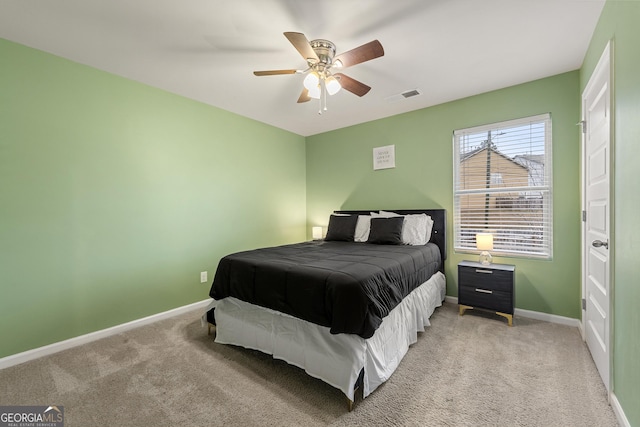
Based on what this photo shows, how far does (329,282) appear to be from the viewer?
5.93 feet

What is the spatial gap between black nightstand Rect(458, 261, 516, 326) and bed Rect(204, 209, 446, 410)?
1.05 feet

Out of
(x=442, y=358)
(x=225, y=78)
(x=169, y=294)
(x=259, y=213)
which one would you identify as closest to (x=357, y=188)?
(x=259, y=213)

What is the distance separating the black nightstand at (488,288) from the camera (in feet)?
8.89

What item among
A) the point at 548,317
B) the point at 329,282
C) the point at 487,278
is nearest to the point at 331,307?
the point at 329,282

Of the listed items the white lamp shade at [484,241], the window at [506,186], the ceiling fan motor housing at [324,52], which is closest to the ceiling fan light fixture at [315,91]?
the ceiling fan motor housing at [324,52]

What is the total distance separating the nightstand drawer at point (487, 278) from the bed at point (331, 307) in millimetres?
332

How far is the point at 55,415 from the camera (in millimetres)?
1607

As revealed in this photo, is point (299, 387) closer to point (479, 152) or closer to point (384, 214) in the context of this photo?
point (384, 214)

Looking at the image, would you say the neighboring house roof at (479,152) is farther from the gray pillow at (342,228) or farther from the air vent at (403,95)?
the gray pillow at (342,228)

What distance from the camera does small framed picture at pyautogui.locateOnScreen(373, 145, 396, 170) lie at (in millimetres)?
3957

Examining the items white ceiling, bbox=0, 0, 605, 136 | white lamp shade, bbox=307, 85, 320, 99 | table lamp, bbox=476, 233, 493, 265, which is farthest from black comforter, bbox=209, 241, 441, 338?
white ceiling, bbox=0, 0, 605, 136

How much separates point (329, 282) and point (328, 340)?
0.39m

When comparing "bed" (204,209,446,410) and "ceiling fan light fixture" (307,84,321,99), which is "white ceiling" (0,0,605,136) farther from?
"bed" (204,209,446,410)

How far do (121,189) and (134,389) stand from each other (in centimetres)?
190
